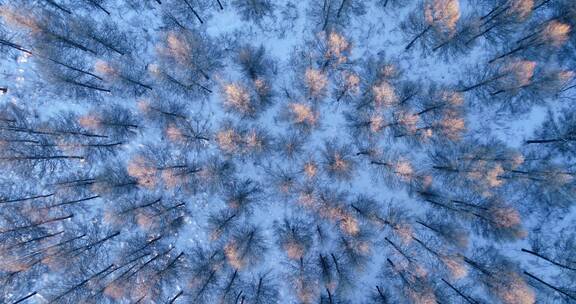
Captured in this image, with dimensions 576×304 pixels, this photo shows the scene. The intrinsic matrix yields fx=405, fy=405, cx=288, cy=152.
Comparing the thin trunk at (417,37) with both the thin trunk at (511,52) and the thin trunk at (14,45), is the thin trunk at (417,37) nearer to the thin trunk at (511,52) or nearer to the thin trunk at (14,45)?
the thin trunk at (511,52)

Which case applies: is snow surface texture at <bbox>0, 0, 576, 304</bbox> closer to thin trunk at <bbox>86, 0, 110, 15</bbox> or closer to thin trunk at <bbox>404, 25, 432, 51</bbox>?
thin trunk at <bbox>86, 0, 110, 15</bbox>

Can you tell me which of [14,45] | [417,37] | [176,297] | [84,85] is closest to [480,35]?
Result: [417,37]

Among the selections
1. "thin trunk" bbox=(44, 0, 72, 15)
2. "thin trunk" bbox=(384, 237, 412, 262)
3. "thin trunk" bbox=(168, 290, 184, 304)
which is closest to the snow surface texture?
"thin trunk" bbox=(44, 0, 72, 15)

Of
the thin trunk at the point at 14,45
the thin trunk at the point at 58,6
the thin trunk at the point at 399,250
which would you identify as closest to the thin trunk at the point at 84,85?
the thin trunk at the point at 14,45

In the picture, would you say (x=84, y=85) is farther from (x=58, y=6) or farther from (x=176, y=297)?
(x=176, y=297)

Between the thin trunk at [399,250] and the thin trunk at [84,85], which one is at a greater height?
the thin trunk at [84,85]

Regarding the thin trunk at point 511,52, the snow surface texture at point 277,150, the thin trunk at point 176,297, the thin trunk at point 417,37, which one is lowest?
the thin trunk at point 176,297

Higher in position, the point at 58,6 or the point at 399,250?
the point at 58,6

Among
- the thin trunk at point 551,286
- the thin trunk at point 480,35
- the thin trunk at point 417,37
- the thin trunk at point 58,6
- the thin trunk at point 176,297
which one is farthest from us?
the thin trunk at point 58,6
